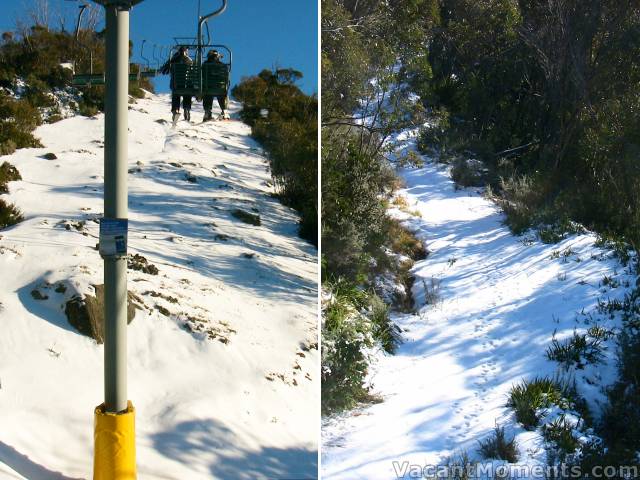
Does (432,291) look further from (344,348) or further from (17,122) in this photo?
(17,122)

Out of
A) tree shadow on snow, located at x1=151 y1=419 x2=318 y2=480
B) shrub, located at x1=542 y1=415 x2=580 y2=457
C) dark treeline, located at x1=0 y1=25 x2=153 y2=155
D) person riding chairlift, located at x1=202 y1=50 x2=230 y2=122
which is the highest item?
dark treeline, located at x1=0 y1=25 x2=153 y2=155

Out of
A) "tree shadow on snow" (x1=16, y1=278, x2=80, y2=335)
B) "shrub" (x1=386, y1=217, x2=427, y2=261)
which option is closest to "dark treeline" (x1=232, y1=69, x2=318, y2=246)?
"shrub" (x1=386, y1=217, x2=427, y2=261)

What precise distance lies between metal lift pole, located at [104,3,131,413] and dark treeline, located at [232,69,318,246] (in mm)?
6386

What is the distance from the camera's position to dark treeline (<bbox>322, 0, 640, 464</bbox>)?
6.47 m

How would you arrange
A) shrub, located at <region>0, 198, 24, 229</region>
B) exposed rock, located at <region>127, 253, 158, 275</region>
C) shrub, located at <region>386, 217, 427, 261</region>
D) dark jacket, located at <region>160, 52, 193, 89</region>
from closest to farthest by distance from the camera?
dark jacket, located at <region>160, 52, 193, 89</region> < shrub, located at <region>386, 217, 427, 261</region> < exposed rock, located at <region>127, 253, 158, 275</region> < shrub, located at <region>0, 198, 24, 229</region>

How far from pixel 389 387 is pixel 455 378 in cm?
54

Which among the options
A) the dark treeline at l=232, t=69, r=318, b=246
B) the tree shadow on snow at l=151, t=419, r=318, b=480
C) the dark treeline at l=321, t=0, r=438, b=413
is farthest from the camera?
the dark treeline at l=232, t=69, r=318, b=246

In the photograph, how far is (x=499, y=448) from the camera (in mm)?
4797

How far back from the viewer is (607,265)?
6.09m

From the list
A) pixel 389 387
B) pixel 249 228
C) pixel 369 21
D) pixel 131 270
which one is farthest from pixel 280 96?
pixel 389 387

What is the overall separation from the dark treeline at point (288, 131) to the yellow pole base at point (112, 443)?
6.35 m

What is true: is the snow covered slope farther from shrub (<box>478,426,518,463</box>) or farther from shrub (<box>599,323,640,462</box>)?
shrub (<box>599,323,640,462</box>)

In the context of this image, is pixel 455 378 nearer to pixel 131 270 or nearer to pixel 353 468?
pixel 353 468

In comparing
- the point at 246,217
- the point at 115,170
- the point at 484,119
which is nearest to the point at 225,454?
the point at 115,170
